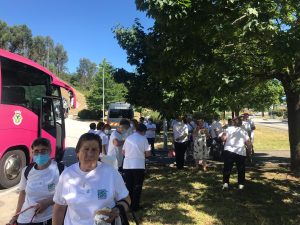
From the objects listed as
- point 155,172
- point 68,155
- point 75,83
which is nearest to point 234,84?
point 155,172

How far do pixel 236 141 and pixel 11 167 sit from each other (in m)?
5.88

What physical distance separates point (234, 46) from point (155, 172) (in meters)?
4.79

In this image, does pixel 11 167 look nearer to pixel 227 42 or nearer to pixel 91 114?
pixel 227 42

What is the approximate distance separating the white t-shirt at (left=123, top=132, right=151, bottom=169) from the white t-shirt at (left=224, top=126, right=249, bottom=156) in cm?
273

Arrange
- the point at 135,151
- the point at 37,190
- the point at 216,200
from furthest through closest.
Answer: the point at 216,200 → the point at 135,151 → the point at 37,190

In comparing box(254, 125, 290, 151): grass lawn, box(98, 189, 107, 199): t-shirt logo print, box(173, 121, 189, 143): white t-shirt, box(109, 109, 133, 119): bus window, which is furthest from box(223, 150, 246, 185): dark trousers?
box(109, 109, 133, 119): bus window

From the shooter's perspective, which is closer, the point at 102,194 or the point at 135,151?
the point at 102,194

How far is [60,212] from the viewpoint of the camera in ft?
10.8

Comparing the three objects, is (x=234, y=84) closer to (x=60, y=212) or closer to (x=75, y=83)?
(x=60, y=212)

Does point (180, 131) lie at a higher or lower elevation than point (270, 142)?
higher

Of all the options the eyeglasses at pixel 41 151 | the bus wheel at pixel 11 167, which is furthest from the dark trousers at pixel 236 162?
the eyeglasses at pixel 41 151

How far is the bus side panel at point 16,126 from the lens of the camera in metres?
10.6

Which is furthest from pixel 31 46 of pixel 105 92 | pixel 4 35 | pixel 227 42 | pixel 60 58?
pixel 227 42

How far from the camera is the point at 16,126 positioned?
11.1 metres
